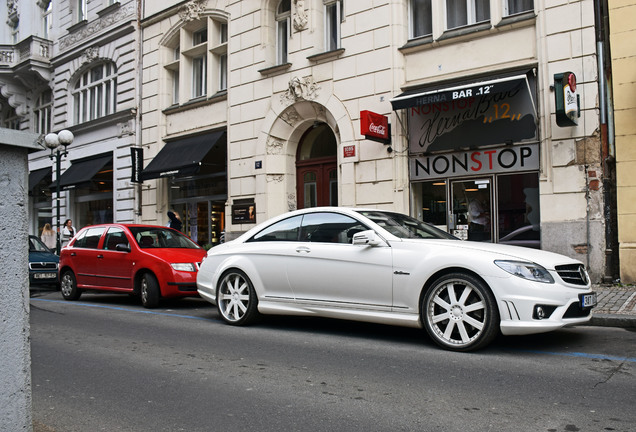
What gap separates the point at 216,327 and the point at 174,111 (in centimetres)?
1329

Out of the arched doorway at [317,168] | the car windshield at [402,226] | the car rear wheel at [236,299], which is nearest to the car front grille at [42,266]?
the arched doorway at [317,168]

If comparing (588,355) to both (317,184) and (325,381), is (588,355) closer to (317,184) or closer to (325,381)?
(325,381)

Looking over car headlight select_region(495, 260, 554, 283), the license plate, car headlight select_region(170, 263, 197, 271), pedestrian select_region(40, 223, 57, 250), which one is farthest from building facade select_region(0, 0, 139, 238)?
the license plate

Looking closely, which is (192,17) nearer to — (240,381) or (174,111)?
(174,111)

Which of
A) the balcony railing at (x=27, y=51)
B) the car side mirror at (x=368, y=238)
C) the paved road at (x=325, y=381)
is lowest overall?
the paved road at (x=325, y=381)

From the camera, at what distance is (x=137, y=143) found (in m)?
20.8

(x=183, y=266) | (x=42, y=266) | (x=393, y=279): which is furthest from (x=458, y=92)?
(x=42, y=266)

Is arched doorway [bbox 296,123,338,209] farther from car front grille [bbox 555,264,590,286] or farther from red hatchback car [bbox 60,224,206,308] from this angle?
car front grille [bbox 555,264,590,286]

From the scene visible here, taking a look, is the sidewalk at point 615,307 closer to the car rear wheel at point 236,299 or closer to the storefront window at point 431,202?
the storefront window at point 431,202

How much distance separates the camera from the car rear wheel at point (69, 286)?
1190 cm

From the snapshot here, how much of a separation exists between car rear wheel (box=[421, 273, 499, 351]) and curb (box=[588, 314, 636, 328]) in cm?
241

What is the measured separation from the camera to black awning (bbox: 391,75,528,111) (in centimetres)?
1134

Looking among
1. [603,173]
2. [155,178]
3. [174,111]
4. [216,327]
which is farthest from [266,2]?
[216,327]

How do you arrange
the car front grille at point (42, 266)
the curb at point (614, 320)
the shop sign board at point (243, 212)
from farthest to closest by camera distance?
the shop sign board at point (243, 212)
the car front grille at point (42, 266)
the curb at point (614, 320)
